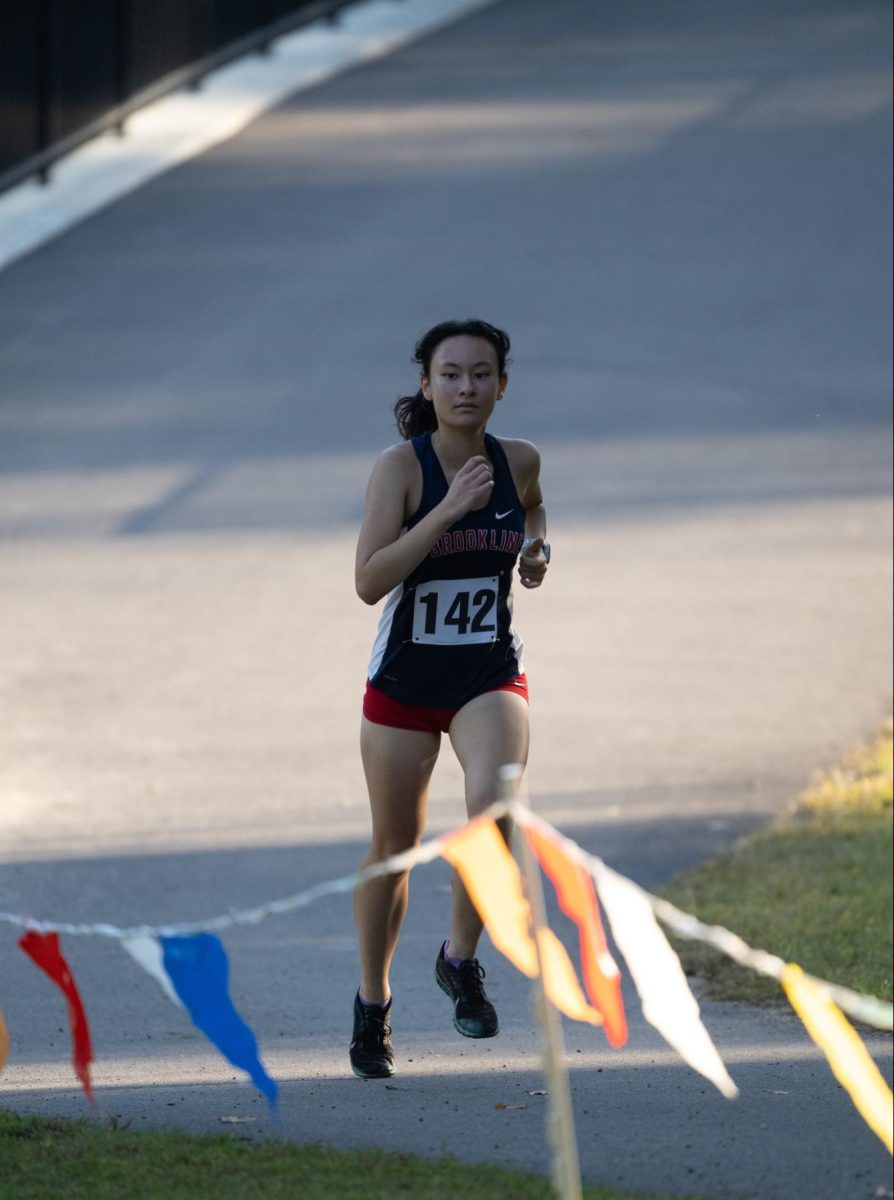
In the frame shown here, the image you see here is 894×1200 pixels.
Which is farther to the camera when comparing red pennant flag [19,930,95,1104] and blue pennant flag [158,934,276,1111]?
red pennant flag [19,930,95,1104]

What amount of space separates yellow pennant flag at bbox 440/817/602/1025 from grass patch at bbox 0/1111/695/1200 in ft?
3.06

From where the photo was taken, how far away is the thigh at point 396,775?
512cm

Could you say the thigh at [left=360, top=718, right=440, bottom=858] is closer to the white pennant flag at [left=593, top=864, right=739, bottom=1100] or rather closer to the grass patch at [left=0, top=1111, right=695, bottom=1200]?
the grass patch at [left=0, top=1111, right=695, bottom=1200]

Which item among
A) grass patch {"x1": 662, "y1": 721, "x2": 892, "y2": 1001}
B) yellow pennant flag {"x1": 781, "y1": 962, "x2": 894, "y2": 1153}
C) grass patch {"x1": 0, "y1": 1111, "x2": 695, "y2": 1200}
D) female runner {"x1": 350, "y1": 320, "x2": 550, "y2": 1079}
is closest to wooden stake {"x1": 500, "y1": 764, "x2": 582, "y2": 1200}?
yellow pennant flag {"x1": 781, "y1": 962, "x2": 894, "y2": 1153}

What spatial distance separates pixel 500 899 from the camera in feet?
12.1

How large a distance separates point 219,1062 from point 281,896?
Answer: 2218 mm

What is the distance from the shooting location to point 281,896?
822 centimetres

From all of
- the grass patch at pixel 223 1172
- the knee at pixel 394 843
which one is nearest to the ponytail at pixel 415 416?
the knee at pixel 394 843

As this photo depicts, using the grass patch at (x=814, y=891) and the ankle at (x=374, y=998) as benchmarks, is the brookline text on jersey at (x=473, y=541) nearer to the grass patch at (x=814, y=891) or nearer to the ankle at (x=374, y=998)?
the ankle at (x=374, y=998)

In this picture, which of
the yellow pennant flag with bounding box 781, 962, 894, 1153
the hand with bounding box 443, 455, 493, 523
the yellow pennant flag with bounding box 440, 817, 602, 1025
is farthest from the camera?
the hand with bounding box 443, 455, 493, 523

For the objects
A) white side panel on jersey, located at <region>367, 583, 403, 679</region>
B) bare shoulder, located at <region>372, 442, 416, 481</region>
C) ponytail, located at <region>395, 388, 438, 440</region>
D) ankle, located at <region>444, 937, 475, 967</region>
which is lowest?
ankle, located at <region>444, 937, 475, 967</region>

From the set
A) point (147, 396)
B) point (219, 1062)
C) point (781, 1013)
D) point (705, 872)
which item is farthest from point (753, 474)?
point (219, 1062)

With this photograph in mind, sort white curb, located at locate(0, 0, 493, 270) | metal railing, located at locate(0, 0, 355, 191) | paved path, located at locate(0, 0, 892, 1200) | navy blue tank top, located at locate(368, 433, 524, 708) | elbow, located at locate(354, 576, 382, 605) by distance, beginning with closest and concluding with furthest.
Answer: elbow, located at locate(354, 576, 382, 605) < navy blue tank top, located at locate(368, 433, 524, 708) < paved path, located at locate(0, 0, 892, 1200) < metal railing, located at locate(0, 0, 355, 191) < white curb, located at locate(0, 0, 493, 270)

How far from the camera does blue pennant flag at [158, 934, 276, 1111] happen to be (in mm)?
3734
